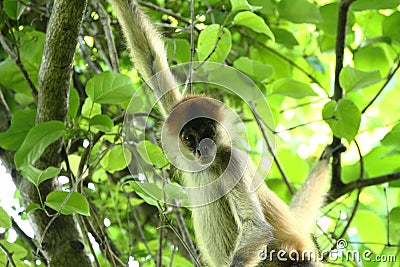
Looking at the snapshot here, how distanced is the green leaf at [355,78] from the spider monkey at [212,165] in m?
0.72

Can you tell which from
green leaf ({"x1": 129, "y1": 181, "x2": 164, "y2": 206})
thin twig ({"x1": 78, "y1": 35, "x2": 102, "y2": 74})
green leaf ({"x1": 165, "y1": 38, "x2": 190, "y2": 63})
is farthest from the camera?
thin twig ({"x1": 78, "y1": 35, "x2": 102, "y2": 74})

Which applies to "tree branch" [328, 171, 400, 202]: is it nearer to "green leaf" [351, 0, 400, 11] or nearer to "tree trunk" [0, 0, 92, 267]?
"green leaf" [351, 0, 400, 11]

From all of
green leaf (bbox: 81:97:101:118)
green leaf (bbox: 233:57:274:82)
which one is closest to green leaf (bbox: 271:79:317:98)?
green leaf (bbox: 233:57:274:82)

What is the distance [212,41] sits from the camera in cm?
351

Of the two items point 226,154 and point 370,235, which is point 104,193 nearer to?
point 226,154

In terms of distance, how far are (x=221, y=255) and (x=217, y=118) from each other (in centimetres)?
86

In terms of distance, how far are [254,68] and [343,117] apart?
Answer: 0.61m

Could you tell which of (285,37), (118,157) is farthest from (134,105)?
(285,37)

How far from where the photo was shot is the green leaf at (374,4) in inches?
149

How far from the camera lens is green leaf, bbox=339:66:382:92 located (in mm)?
3539

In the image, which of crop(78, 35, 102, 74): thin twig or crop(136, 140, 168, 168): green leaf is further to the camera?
crop(78, 35, 102, 74): thin twig

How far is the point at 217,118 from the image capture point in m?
3.87

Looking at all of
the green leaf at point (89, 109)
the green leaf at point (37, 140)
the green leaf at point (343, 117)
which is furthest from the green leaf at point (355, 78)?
the green leaf at point (37, 140)

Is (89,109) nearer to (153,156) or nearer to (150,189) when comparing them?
(153,156)
